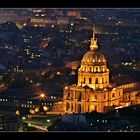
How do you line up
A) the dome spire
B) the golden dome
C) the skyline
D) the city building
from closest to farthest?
the skyline, the city building, the dome spire, the golden dome

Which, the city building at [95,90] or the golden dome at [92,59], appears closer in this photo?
the city building at [95,90]

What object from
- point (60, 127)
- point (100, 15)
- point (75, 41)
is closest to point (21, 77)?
point (75, 41)

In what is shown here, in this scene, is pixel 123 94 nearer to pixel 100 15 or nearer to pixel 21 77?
pixel 21 77

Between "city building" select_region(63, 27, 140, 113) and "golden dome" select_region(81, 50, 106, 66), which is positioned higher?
"golden dome" select_region(81, 50, 106, 66)

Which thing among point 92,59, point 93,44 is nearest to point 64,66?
point 93,44

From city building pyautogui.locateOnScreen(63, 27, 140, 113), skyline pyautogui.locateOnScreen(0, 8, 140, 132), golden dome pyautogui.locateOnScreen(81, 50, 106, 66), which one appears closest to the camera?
skyline pyautogui.locateOnScreen(0, 8, 140, 132)

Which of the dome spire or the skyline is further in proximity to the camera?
the dome spire

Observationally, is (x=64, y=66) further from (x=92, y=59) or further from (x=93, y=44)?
(x=92, y=59)

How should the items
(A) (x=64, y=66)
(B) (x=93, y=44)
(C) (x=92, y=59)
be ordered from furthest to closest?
(C) (x=92, y=59) < (B) (x=93, y=44) < (A) (x=64, y=66)

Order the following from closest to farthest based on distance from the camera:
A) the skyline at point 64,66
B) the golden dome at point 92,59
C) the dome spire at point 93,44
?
the skyline at point 64,66, the dome spire at point 93,44, the golden dome at point 92,59
